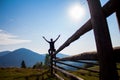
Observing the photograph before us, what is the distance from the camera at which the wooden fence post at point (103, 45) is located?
3.86ft

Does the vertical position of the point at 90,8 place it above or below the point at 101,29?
above

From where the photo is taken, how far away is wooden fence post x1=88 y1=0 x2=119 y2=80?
1.18 metres

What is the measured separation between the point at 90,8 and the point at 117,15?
0.34 m

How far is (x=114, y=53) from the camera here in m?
1.19

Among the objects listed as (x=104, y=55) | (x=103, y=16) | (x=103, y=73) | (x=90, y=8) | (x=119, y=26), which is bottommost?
(x=103, y=73)

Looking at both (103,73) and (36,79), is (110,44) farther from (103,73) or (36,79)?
(36,79)

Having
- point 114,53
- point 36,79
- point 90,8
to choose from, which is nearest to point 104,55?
point 114,53

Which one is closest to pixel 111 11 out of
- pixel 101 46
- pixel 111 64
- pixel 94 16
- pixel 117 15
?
pixel 117 15

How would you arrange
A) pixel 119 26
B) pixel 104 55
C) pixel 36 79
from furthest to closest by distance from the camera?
1. pixel 36 79
2. pixel 104 55
3. pixel 119 26

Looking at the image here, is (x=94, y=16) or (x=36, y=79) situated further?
(x=36, y=79)

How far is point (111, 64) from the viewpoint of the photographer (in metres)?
1.18

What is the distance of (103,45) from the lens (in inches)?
47.8

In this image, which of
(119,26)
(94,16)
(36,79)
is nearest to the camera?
(119,26)

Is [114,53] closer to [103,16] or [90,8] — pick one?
[103,16]
